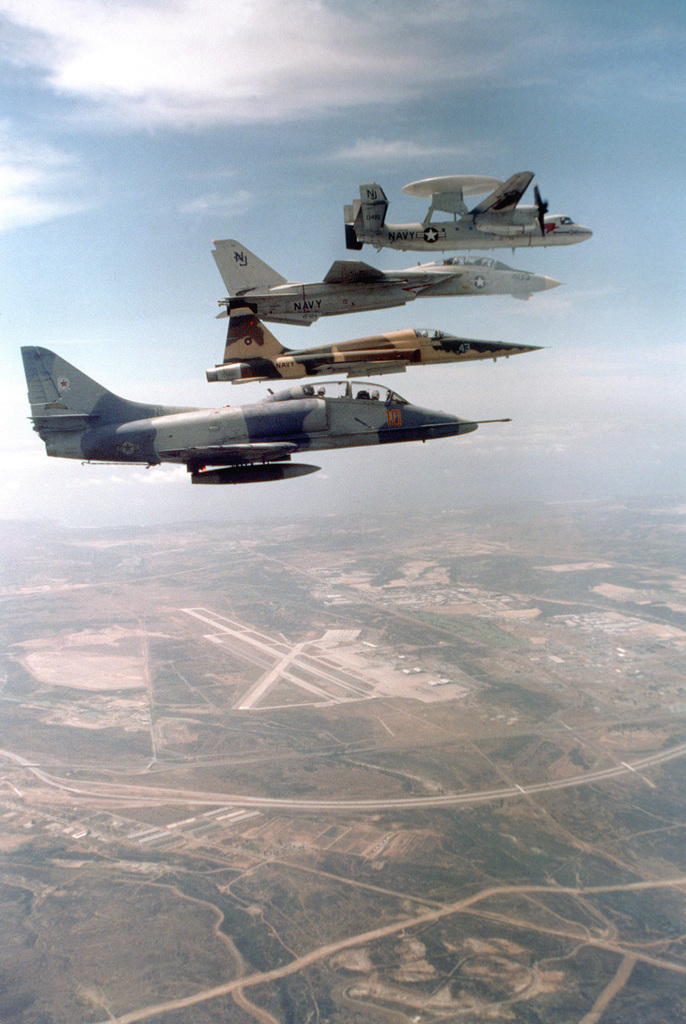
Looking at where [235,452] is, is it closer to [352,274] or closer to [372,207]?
[352,274]

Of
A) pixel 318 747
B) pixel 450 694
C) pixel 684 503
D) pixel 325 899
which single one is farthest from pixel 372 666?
pixel 684 503

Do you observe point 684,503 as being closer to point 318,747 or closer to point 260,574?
point 260,574

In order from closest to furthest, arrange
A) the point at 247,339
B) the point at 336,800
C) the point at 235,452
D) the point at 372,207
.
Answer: the point at 235,452 < the point at 372,207 < the point at 247,339 < the point at 336,800

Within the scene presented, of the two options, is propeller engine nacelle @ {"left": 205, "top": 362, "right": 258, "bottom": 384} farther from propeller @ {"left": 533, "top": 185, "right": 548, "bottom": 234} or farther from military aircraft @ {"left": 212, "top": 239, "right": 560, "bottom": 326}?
propeller @ {"left": 533, "top": 185, "right": 548, "bottom": 234}

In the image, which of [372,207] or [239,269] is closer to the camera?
[372,207]

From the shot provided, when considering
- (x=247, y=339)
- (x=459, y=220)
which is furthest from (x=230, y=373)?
(x=459, y=220)

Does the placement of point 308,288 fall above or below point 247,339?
above
